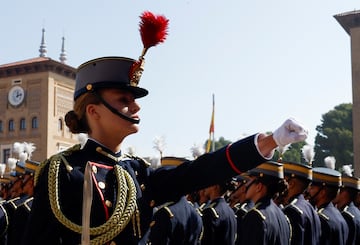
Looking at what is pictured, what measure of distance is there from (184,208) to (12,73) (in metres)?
52.8

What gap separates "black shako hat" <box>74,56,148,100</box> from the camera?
3635mm

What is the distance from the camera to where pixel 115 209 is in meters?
3.50

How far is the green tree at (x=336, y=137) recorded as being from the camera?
55.9 metres

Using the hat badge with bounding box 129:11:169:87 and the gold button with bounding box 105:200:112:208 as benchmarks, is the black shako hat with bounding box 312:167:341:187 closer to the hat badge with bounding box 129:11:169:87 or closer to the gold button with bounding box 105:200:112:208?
the hat badge with bounding box 129:11:169:87

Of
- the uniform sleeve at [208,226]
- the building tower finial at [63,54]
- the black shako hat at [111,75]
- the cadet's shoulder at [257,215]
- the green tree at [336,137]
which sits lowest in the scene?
the uniform sleeve at [208,226]

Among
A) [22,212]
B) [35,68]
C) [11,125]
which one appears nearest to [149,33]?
[22,212]

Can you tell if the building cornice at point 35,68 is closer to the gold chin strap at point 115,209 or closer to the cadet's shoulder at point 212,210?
the cadet's shoulder at point 212,210

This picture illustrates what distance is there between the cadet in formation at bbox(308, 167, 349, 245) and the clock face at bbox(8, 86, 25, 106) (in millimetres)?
50007

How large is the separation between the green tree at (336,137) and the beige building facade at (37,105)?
2093 cm

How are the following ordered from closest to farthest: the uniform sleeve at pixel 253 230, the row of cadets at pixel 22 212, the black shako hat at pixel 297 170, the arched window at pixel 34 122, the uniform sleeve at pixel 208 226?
the uniform sleeve at pixel 253 230 < the black shako hat at pixel 297 170 < the uniform sleeve at pixel 208 226 < the row of cadets at pixel 22 212 < the arched window at pixel 34 122

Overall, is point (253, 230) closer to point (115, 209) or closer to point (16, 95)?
point (115, 209)

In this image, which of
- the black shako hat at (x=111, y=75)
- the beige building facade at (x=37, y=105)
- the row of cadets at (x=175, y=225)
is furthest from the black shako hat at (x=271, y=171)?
the beige building facade at (x=37, y=105)

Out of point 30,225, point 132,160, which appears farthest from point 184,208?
point 30,225

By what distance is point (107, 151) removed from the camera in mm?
3689
